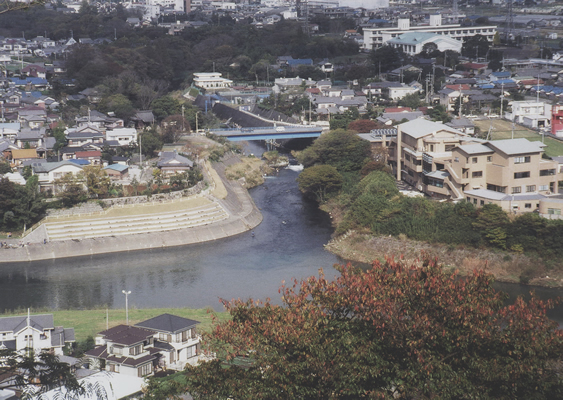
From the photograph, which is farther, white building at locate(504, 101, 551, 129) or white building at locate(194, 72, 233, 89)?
white building at locate(194, 72, 233, 89)

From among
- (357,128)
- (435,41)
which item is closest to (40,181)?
(357,128)

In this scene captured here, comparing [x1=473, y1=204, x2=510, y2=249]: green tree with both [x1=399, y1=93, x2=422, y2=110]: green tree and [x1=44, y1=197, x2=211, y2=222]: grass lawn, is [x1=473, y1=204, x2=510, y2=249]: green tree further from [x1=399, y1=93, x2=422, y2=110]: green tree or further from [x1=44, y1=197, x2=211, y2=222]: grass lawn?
[x1=399, y1=93, x2=422, y2=110]: green tree

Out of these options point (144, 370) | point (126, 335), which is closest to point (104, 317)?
point (126, 335)

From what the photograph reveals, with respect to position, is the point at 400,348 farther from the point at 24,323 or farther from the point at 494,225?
the point at 494,225

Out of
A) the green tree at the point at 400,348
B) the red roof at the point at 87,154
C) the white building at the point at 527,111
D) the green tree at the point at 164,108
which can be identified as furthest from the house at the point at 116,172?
the green tree at the point at 400,348

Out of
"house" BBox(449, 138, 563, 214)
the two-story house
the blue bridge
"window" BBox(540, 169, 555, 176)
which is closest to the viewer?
the two-story house

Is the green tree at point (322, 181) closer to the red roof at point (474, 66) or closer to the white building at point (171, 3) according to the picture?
the red roof at point (474, 66)

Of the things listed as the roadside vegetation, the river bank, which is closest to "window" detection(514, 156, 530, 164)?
the roadside vegetation
